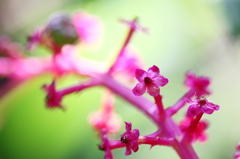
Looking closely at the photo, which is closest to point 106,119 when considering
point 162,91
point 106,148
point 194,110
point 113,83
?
point 113,83

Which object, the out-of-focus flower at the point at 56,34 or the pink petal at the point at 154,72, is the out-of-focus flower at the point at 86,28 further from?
the pink petal at the point at 154,72

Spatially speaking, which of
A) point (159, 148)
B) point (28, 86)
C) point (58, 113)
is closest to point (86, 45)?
point (28, 86)

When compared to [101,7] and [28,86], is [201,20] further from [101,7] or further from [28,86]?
[28,86]

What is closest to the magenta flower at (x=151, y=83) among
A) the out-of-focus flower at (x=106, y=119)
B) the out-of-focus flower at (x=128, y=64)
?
the out-of-focus flower at (x=128, y=64)

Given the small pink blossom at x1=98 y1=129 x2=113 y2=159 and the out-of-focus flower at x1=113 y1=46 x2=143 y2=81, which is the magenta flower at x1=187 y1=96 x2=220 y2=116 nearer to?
the small pink blossom at x1=98 y1=129 x2=113 y2=159

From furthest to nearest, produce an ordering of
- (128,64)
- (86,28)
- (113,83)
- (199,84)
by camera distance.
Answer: (86,28)
(128,64)
(113,83)
(199,84)

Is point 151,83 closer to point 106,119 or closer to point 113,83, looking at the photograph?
point 113,83

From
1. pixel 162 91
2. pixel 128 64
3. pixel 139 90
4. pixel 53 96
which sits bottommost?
pixel 139 90
